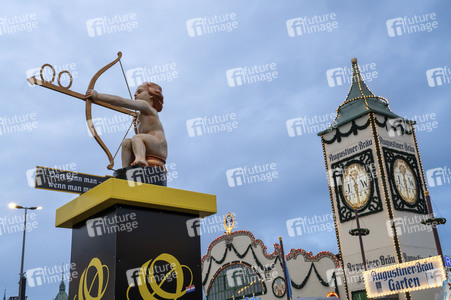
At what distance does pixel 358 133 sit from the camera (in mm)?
26438

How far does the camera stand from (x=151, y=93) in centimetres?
569

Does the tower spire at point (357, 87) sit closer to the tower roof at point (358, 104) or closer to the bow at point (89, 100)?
the tower roof at point (358, 104)

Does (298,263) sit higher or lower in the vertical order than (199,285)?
higher

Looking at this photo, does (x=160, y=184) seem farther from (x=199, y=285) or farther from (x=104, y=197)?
(x=199, y=285)

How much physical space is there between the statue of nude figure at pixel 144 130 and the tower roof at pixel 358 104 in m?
22.3

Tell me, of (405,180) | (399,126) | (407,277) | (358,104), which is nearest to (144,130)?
(407,277)

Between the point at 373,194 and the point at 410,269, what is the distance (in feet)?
21.4

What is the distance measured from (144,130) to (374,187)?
21808mm

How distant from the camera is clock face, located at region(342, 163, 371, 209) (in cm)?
2552

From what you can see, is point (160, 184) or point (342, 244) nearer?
point (160, 184)

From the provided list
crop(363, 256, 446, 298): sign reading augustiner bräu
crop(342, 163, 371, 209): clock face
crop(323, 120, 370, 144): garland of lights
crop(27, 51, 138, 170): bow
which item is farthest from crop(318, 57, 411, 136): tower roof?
crop(27, 51, 138, 170): bow

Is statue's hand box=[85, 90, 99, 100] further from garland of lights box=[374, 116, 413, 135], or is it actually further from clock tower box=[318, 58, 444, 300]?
garland of lights box=[374, 116, 413, 135]

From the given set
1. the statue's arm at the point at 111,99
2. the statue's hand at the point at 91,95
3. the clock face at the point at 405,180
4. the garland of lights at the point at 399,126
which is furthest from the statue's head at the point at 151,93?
the garland of lights at the point at 399,126

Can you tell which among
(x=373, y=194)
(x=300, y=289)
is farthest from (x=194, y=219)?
(x=300, y=289)
